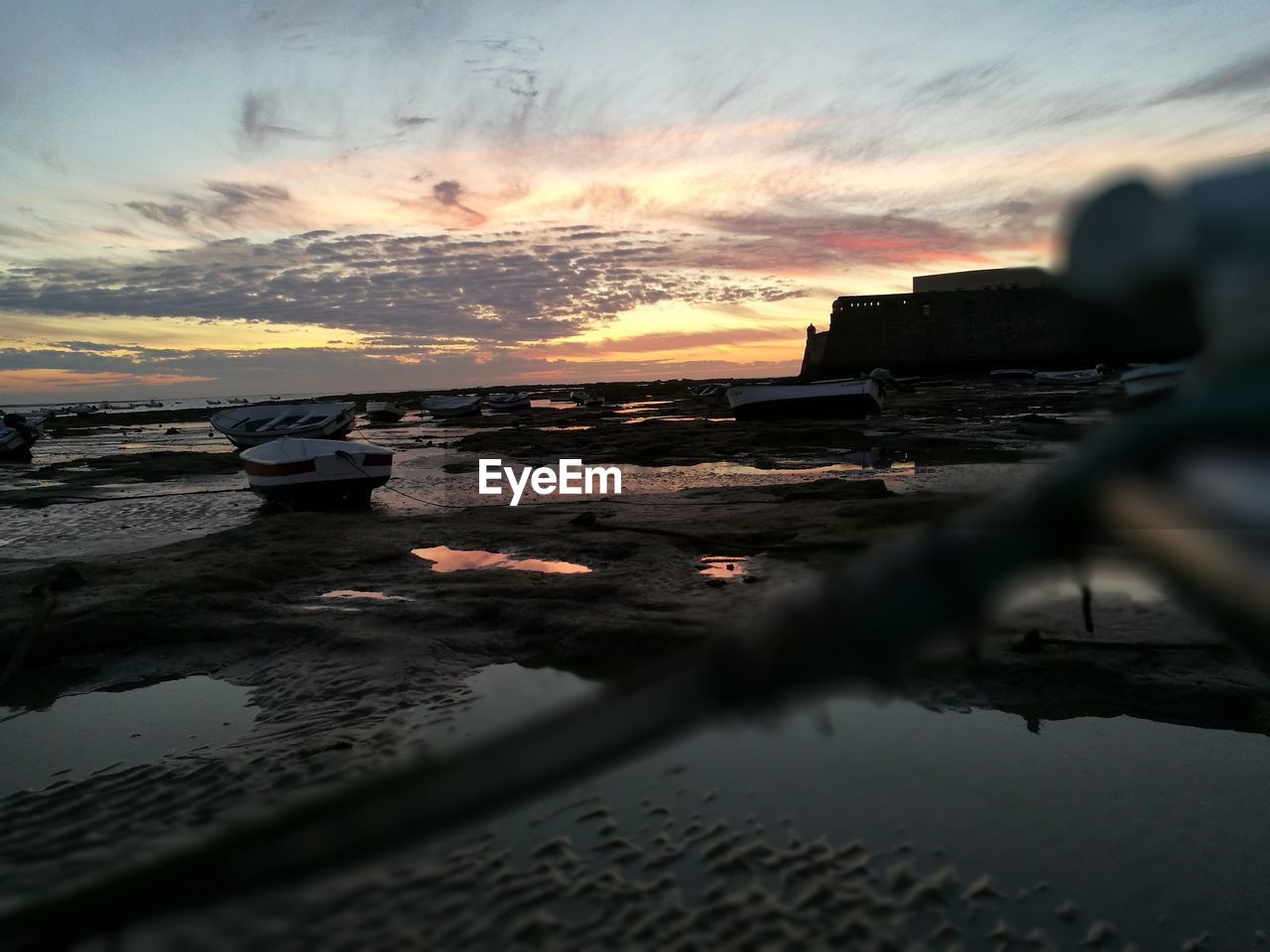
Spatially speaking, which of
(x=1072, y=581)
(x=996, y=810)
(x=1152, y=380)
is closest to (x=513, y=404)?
(x=996, y=810)

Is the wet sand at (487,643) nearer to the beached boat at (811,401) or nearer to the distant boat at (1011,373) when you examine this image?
the beached boat at (811,401)

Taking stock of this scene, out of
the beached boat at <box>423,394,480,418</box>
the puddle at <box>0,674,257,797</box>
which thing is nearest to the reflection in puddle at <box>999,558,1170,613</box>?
the puddle at <box>0,674,257,797</box>

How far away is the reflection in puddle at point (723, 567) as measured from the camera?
8.16 m

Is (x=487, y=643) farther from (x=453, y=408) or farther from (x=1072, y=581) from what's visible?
(x=453, y=408)

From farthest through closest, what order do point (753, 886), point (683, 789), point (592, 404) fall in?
point (592, 404) → point (683, 789) → point (753, 886)

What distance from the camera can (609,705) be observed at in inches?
28.7

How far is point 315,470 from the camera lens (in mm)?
14086

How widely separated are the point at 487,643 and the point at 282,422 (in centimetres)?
1953

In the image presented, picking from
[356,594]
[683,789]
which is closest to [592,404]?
[356,594]

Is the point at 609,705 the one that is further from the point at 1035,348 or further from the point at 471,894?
the point at 1035,348

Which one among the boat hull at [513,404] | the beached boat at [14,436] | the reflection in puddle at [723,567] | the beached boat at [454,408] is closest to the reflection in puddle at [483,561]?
→ the reflection in puddle at [723,567]

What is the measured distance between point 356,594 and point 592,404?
59.3 metres

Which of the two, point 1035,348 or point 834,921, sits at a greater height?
point 1035,348

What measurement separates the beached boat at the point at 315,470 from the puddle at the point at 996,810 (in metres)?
10.4
